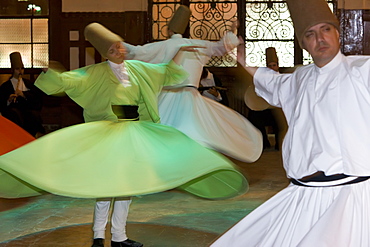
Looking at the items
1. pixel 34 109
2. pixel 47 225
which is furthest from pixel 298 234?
pixel 34 109

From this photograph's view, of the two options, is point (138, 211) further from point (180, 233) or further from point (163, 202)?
point (180, 233)

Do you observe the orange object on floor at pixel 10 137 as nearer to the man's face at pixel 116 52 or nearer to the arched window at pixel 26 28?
the man's face at pixel 116 52

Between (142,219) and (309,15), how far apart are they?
3.06 metres

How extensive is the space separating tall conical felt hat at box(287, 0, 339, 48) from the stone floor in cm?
217

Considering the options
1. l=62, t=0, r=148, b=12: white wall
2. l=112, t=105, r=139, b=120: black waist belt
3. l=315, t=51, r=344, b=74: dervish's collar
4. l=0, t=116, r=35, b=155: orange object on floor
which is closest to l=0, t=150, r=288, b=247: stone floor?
l=0, t=116, r=35, b=155: orange object on floor

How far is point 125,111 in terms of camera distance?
475 centimetres

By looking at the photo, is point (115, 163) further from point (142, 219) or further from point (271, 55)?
point (271, 55)

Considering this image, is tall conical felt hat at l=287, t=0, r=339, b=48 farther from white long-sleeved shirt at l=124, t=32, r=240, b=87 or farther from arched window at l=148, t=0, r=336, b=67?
arched window at l=148, t=0, r=336, b=67

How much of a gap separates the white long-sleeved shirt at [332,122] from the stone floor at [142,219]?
1961 millimetres

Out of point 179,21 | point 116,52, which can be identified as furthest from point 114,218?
point 179,21

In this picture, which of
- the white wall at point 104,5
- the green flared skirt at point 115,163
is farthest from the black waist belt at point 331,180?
the white wall at point 104,5

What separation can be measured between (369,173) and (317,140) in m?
0.27

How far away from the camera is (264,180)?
7.92 m

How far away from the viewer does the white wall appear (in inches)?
465
